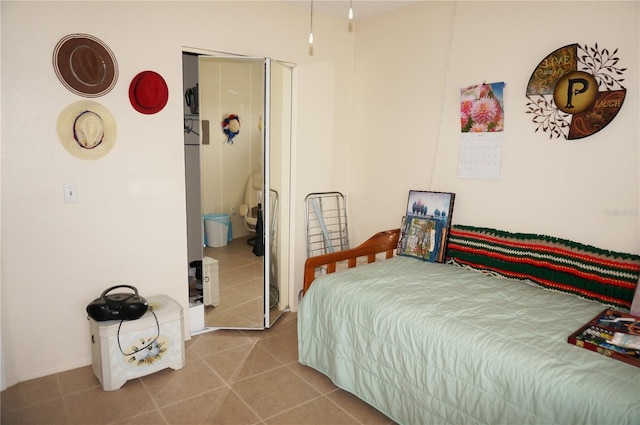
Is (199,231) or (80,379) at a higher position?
(199,231)

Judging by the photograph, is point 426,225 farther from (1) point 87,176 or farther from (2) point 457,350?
(1) point 87,176

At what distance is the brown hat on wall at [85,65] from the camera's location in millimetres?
2295

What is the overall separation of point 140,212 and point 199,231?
434 millimetres

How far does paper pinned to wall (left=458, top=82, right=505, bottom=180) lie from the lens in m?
2.63

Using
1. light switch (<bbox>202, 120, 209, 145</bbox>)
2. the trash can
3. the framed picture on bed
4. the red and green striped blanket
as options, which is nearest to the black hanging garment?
the trash can

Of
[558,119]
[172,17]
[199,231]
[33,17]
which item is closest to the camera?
[33,17]

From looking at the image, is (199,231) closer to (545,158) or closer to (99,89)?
(99,89)

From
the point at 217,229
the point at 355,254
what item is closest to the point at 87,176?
the point at 217,229

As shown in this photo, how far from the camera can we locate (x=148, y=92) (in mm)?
2561

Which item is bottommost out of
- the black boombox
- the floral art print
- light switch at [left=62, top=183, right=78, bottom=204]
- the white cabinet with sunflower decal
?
the white cabinet with sunflower decal

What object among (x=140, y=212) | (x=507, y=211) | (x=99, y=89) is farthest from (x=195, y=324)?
(x=507, y=211)

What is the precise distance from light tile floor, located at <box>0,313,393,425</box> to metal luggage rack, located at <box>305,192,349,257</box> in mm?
1052

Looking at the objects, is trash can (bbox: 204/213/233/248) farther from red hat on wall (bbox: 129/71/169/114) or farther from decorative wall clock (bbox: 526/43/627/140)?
decorative wall clock (bbox: 526/43/627/140)

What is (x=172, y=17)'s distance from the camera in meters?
2.62
